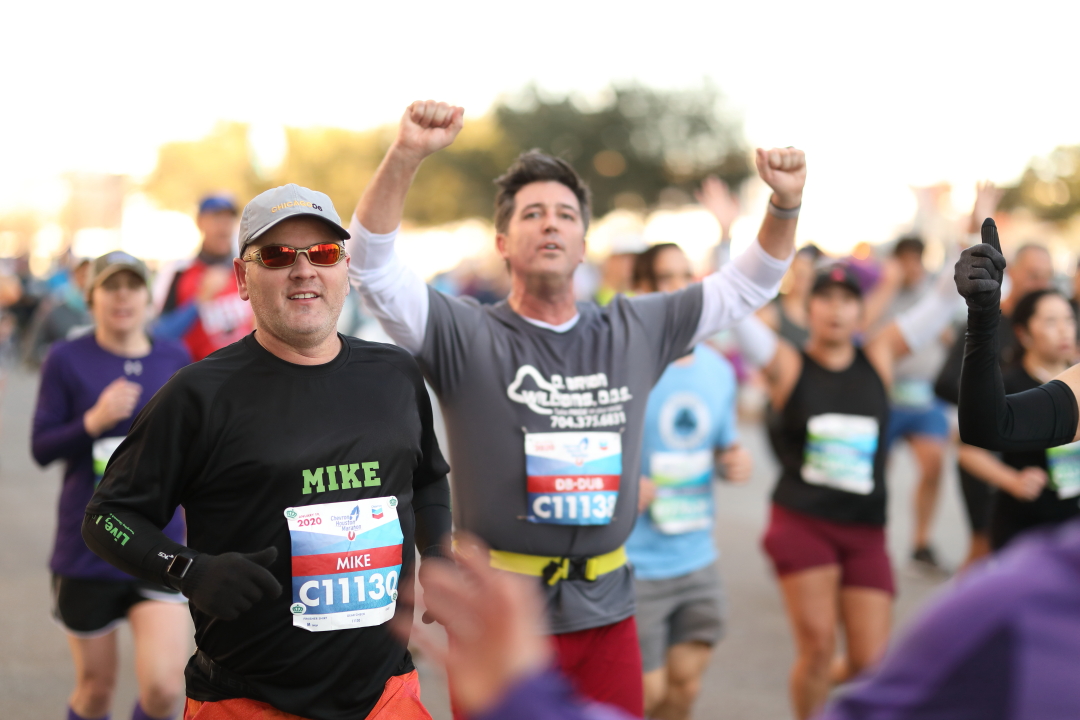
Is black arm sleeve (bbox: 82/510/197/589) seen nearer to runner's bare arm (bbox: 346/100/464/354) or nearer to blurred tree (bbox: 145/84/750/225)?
runner's bare arm (bbox: 346/100/464/354)

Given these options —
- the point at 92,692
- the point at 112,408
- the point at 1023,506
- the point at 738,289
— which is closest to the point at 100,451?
the point at 112,408

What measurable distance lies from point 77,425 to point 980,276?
128 inches

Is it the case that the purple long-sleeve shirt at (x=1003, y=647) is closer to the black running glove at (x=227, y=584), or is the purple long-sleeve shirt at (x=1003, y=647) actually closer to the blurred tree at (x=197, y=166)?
the black running glove at (x=227, y=584)

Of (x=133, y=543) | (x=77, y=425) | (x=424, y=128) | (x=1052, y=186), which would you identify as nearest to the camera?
(x=133, y=543)

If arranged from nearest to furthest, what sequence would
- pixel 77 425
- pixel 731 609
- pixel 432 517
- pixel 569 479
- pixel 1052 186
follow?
pixel 432 517, pixel 569 479, pixel 77 425, pixel 731 609, pixel 1052 186

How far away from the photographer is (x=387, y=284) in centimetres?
305

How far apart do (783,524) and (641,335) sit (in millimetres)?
1725

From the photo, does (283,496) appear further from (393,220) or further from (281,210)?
(393,220)

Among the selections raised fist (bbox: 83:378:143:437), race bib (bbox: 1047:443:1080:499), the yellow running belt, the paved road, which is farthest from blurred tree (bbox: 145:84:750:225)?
the yellow running belt

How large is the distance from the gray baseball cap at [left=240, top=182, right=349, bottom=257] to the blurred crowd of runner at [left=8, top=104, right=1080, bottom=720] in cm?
1

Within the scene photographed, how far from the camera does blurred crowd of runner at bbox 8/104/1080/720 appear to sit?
3168mm

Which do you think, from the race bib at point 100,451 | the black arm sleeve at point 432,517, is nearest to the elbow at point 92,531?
the black arm sleeve at point 432,517

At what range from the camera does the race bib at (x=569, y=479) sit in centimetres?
317

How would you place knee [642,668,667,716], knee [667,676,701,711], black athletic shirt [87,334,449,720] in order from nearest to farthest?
black athletic shirt [87,334,449,720], knee [642,668,667,716], knee [667,676,701,711]
